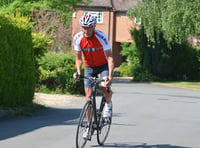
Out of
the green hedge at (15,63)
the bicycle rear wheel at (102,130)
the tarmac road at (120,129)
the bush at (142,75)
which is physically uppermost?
the green hedge at (15,63)

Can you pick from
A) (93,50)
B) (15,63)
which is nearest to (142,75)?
(15,63)

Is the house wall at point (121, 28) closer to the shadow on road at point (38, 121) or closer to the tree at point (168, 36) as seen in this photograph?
the tree at point (168, 36)

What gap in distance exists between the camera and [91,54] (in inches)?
356

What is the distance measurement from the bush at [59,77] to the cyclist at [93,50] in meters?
11.7

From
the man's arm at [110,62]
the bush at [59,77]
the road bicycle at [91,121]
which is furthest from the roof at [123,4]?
the man's arm at [110,62]

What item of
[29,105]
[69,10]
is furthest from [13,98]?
[69,10]

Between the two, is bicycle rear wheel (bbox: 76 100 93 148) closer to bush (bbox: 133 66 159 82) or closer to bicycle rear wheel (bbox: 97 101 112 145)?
bicycle rear wheel (bbox: 97 101 112 145)

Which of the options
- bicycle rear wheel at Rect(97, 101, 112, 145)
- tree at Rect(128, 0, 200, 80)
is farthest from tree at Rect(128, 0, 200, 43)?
bicycle rear wheel at Rect(97, 101, 112, 145)

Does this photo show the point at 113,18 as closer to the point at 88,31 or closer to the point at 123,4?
the point at 123,4

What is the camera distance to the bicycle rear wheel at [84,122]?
27.7ft

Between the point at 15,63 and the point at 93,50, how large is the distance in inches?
206

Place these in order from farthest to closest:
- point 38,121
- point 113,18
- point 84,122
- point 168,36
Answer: point 113,18
point 168,36
point 38,121
point 84,122

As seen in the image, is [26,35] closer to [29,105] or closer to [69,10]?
[29,105]

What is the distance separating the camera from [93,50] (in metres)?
8.98
